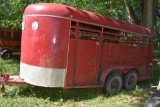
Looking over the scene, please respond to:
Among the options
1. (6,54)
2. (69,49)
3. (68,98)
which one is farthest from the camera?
(6,54)

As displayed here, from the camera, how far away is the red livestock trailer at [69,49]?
623 centimetres

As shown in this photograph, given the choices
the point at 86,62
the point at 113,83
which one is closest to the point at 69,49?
the point at 86,62

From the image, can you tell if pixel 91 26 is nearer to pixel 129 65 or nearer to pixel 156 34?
pixel 129 65

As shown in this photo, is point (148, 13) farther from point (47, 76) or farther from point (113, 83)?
point (47, 76)

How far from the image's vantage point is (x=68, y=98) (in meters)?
6.87

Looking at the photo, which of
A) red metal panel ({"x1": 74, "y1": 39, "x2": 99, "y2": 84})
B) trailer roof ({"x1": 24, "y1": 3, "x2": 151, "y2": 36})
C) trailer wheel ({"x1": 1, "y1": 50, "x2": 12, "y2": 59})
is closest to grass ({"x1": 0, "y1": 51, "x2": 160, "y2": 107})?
red metal panel ({"x1": 74, "y1": 39, "x2": 99, "y2": 84})

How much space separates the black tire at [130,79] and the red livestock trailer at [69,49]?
0.34 m

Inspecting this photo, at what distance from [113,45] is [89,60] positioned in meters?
1.21

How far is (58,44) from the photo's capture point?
6.23 m

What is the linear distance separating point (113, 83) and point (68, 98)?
1690mm

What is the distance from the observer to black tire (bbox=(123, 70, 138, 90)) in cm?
826

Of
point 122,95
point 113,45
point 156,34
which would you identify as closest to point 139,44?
point 113,45

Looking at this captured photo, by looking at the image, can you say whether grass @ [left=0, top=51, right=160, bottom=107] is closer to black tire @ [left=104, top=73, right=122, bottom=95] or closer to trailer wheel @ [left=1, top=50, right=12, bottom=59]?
black tire @ [left=104, top=73, right=122, bottom=95]

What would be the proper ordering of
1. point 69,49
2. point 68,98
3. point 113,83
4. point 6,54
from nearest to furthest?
1. point 69,49
2. point 68,98
3. point 113,83
4. point 6,54
